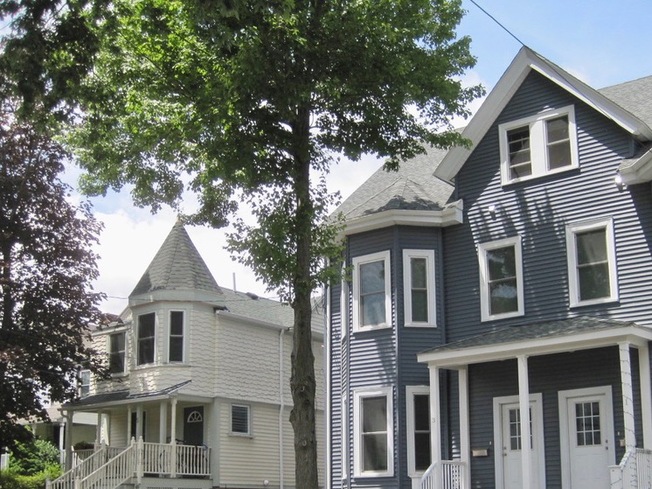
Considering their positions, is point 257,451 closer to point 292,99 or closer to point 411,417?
point 411,417

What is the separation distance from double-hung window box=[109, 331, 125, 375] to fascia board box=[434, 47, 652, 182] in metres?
14.4

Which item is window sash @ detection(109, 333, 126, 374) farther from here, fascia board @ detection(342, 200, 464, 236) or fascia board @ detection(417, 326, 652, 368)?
fascia board @ detection(417, 326, 652, 368)

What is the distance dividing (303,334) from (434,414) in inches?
146

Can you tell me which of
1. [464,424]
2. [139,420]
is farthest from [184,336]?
[464,424]

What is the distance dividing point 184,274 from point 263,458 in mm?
6666

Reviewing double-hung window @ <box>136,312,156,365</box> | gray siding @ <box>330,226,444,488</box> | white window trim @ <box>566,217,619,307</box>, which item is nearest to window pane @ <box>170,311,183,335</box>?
double-hung window @ <box>136,312,156,365</box>

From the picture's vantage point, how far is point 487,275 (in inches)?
853

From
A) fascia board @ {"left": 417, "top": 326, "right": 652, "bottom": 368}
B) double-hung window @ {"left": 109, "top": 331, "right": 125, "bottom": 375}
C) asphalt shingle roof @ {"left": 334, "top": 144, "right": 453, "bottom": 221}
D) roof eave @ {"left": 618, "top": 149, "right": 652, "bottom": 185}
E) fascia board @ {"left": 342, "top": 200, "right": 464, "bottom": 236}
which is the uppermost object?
asphalt shingle roof @ {"left": 334, "top": 144, "right": 453, "bottom": 221}

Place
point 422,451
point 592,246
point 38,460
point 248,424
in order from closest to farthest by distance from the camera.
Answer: point 592,246, point 422,451, point 248,424, point 38,460

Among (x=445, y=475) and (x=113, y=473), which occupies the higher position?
(x=445, y=475)

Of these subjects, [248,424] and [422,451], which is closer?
[422,451]

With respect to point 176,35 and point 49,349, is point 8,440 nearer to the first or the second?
point 49,349

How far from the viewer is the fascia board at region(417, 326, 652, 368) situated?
17797mm

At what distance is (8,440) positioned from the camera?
28.8m
